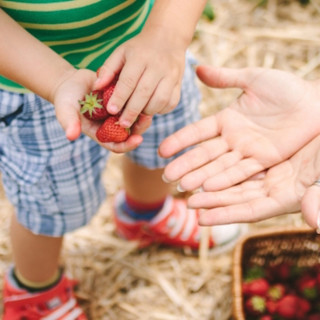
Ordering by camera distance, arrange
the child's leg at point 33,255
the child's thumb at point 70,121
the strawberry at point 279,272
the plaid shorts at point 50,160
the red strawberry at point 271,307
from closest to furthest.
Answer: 1. the child's thumb at point 70,121
2. the plaid shorts at point 50,160
3. the child's leg at point 33,255
4. the red strawberry at point 271,307
5. the strawberry at point 279,272

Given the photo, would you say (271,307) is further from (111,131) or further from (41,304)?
(111,131)

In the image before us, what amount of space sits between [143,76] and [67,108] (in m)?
0.17

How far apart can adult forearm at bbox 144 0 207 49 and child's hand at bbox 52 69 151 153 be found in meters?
0.19

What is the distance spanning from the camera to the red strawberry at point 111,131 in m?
0.98

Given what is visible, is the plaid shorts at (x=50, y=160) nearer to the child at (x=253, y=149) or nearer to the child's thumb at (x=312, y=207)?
the child at (x=253, y=149)

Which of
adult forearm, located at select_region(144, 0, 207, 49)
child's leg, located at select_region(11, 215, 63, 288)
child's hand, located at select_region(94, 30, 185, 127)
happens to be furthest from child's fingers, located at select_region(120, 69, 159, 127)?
child's leg, located at select_region(11, 215, 63, 288)

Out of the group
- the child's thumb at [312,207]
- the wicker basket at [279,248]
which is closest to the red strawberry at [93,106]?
the child's thumb at [312,207]

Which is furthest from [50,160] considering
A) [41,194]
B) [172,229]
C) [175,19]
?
[172,229]

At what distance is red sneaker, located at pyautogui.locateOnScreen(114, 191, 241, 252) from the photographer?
1.79 m

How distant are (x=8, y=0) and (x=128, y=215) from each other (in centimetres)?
96

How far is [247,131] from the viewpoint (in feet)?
4.31

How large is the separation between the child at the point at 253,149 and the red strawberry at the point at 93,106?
0.28 metres

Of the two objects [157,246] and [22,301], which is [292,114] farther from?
[22,301]

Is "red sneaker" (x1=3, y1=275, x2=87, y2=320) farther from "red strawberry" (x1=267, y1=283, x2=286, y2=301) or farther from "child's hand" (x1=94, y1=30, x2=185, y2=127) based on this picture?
"child's hand" (x1=94, y1=30, x2=185, y2=127)
